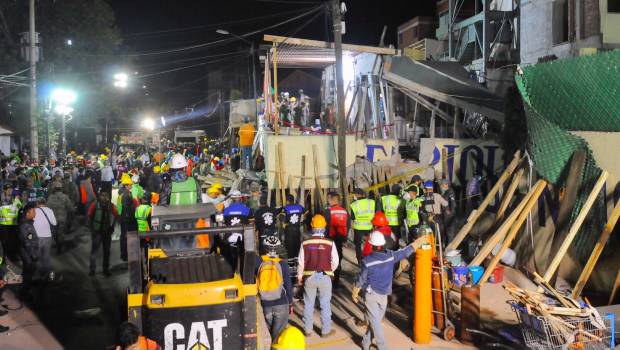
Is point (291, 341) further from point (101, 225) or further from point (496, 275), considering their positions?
point (101, 225)

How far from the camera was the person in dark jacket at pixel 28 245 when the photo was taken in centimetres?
1072

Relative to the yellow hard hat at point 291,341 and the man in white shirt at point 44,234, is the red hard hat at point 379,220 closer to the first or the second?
the yellow hard hat at point 291,341

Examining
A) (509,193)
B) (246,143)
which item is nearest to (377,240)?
(509,193)

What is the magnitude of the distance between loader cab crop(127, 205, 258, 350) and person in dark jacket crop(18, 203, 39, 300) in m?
5.55

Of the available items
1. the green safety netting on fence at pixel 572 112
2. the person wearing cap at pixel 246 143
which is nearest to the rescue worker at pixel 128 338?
the green safety netting on fence at pixel 572 112

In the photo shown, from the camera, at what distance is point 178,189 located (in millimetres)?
9383

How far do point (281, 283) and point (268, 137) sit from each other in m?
10.8

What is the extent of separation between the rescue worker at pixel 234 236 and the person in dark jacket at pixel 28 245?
12.1 feet

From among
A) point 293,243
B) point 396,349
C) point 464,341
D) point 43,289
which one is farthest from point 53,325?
point 464,341

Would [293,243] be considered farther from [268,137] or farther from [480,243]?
[268,137]

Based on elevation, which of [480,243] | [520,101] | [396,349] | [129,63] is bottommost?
[396,349]

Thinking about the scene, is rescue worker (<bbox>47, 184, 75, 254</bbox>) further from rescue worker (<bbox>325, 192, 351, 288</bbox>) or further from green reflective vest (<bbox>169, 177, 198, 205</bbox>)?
rescue worker (<bbox>325, 192, 351, 288</bbox>)

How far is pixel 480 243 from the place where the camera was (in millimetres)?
12367

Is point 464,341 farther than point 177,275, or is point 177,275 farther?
point 464,341
